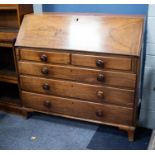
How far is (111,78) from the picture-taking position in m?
1.76

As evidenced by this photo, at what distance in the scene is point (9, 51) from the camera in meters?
2.66

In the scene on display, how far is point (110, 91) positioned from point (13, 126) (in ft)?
3.31

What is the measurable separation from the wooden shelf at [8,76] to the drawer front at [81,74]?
0.62 feet

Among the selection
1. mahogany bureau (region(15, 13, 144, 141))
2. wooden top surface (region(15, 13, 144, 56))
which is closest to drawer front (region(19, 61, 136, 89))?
mahogany bureau (region(15, 13, 144, 141))

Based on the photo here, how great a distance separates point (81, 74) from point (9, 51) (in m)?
1.19

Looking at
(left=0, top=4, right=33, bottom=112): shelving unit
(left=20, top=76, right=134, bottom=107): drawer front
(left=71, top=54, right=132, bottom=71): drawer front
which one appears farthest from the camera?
(left=0, top=4, right=33, bottom=112): shelving unit

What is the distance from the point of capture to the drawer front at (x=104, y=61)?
1674 millimetres

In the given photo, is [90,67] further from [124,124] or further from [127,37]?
[124,124]

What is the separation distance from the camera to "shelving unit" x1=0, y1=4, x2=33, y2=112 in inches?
83.5

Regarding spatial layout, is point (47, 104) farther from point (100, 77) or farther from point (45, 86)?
point (100, 77)

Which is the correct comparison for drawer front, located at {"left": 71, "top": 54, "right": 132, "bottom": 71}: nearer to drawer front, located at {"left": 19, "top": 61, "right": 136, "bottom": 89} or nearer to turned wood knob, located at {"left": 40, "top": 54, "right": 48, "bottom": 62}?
drawer front, located at {"left": 19, "top": 61, "right": 136, "bottom": 89}

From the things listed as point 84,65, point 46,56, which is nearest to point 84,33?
point 84,65

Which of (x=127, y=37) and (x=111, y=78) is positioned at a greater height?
(x=127, y=37)
